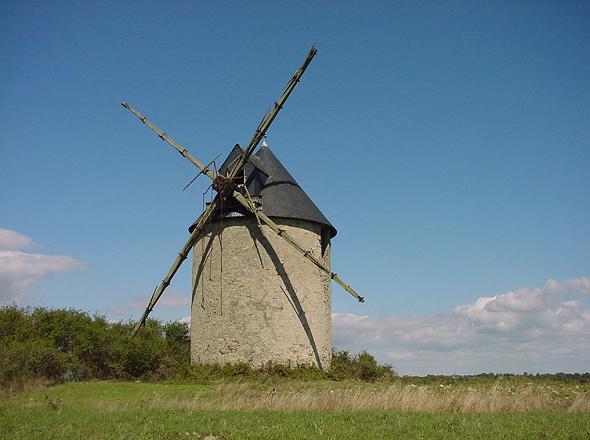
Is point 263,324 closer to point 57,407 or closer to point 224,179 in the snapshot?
point 224,179

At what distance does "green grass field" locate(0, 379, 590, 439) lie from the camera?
9.35 metres

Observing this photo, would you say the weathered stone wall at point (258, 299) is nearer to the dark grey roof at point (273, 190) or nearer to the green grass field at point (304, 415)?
the dark grey roof at point (273, 190)

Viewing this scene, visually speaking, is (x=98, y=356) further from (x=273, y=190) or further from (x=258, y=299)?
(x=273, y=190)

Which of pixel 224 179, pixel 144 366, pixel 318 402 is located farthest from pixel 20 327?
pixel 318 402

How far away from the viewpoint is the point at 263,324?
1970 cm

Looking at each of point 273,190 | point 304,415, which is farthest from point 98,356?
point 304,415

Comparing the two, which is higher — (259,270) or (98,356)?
(259,270)

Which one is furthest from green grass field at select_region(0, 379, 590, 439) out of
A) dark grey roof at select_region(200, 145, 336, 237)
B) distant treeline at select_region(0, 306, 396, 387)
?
dark grey roof at select_region(200, 145, 336, 237)

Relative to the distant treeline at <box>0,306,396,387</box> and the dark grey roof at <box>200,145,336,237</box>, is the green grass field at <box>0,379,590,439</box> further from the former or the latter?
the dark grey roof at <box>200,145,336,237</box>

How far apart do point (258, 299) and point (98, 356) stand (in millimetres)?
8287

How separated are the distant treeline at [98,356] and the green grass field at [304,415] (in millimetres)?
3317

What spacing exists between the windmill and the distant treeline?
790 mm

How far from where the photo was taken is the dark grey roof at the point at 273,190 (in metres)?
20.8

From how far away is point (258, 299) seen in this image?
19844mm
